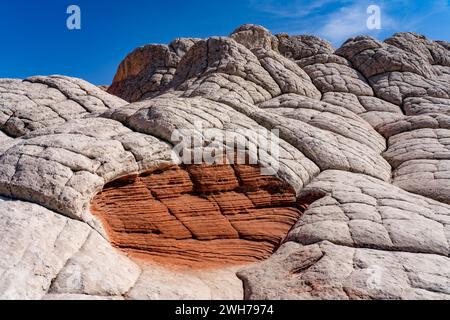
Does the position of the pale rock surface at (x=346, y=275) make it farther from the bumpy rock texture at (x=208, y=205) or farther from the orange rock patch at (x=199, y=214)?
the orange rock patch at (x=199, y=214)

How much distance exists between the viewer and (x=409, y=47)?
21.8 meters

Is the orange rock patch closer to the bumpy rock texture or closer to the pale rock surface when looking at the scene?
the bumpy rock texture

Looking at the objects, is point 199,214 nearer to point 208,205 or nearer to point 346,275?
point 208,205

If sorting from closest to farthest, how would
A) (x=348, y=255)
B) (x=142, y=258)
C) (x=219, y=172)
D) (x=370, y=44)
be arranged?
(x=348, y=255)
(x=142, y=258)
(x=219, y=172)
(x=370, y=44)

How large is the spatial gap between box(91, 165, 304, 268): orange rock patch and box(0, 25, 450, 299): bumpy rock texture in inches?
1.0

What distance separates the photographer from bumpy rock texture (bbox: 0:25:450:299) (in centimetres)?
462

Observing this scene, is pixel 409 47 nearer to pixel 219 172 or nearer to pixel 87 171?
pixel 219 172

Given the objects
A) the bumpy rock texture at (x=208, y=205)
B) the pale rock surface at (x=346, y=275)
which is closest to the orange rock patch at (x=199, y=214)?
the bumpy rock texture at (x=208, y=205)

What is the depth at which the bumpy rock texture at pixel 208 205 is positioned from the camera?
4617mm

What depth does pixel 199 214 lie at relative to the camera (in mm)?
6711

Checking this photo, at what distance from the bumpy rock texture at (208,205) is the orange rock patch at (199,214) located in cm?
3

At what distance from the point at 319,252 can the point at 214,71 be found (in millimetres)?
12566

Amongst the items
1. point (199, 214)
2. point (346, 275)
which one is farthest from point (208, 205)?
point (346, 275)
